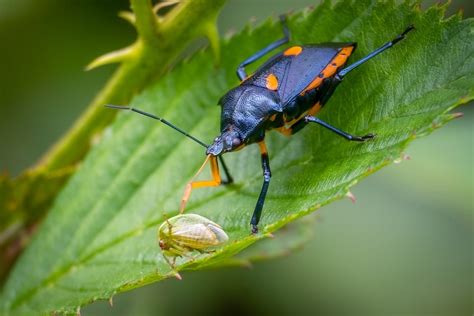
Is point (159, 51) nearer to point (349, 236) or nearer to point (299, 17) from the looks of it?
point (299, 17)

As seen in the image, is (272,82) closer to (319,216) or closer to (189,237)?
(189,237)

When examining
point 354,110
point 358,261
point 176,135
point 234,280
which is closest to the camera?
point 354,110

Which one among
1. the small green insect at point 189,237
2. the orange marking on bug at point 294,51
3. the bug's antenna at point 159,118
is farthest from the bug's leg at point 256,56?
the small green insect at point 189,237

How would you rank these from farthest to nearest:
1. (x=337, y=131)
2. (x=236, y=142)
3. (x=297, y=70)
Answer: (x=297, y=70) → (x=236, y=142) → (x=337, y=131)

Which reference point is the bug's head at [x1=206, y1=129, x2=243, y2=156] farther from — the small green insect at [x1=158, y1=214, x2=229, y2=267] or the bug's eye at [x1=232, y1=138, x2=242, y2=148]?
the small green insect at [x1=158, y1=214, x2=229, y2=267]

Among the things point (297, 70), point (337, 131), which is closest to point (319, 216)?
point (297, 70)

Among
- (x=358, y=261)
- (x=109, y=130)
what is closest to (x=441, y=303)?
(x=358, y=261)

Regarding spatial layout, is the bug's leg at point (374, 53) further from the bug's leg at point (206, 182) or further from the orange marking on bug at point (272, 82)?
the bug's leg at point (206, 182)
